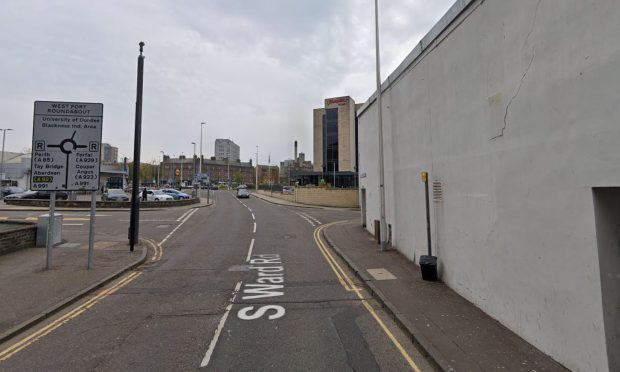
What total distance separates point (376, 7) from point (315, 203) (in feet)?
98.4

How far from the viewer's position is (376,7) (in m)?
13.3

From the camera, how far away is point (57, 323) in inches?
250

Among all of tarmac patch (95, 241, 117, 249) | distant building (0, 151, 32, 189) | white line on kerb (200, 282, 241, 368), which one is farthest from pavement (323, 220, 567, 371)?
distant building (0, 151, 32, 189)

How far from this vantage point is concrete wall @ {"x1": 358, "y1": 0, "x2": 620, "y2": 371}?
4.12 meters

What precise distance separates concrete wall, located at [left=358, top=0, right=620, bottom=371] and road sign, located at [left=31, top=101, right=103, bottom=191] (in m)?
10.1

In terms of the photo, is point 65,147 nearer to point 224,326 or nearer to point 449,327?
point 224,326

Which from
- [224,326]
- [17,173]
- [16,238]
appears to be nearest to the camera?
[224,326]

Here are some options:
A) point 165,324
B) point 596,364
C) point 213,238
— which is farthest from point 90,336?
point 213,238

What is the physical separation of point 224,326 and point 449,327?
390cm

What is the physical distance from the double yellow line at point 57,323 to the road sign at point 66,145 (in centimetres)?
360

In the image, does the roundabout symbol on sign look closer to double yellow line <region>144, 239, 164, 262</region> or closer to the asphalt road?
the asphalt road

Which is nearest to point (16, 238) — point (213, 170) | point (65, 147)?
point (65, 147)

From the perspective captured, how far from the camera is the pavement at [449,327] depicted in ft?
15.4

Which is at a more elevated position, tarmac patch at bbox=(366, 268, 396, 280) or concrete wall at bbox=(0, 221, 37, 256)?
concrete wall at bbox=(0, 221, 37, 256)
